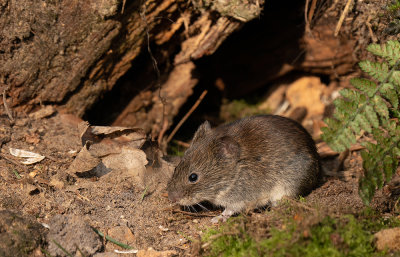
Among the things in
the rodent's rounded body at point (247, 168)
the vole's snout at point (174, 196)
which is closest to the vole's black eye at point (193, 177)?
the rodent's rounded body at point (247, 168)

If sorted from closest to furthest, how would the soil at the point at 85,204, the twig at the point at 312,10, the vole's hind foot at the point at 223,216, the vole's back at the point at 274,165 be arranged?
the soil at the point at 85,204 < the vole's hind foot at the point at 223,216 < the vole's back at the point at 274,165 < the twig at the point at 312,10

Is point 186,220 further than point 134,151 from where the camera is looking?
No

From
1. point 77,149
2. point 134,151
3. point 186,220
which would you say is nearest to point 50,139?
point 77,149

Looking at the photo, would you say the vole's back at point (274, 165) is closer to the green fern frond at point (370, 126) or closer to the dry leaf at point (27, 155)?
the green fern frond at point (370, 126)

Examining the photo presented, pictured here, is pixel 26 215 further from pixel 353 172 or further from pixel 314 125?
pixel 314 125

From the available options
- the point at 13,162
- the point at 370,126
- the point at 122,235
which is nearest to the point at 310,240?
the point at 370,126

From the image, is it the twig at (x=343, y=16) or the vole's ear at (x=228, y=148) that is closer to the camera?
the vole's ear at (x=228, y=148)
